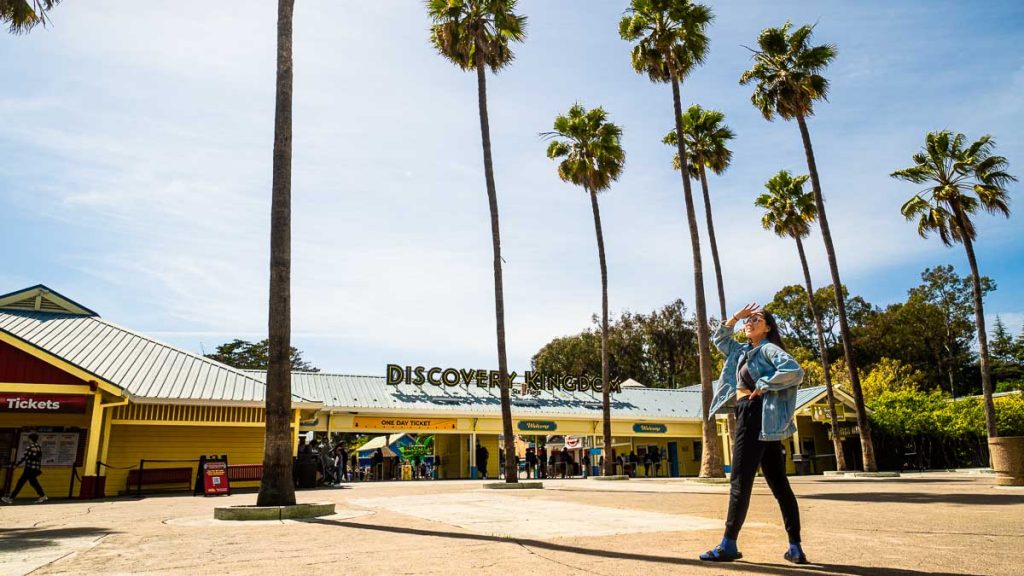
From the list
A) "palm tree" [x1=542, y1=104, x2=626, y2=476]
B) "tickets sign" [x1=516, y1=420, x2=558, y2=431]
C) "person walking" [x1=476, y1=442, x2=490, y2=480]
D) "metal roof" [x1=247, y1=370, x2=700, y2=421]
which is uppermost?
"palm tree" [x1=542, y1=104, x2=626, y2=476]

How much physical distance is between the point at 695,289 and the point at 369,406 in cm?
1557

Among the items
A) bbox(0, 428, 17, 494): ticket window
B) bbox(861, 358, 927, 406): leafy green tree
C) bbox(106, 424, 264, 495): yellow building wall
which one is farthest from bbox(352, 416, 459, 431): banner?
bbox(861, 358, 927, 406): leafy green tree

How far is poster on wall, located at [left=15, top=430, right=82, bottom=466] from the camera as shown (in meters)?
17.9

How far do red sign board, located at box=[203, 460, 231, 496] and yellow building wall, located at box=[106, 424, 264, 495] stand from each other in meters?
3.41

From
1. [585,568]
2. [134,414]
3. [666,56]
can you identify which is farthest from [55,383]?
[666,56]

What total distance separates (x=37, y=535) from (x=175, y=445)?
15042mm

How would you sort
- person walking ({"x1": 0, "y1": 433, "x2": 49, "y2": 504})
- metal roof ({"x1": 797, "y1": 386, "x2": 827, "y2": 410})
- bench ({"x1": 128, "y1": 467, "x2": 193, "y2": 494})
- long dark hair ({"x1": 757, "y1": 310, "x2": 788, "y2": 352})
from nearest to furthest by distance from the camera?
1. long dark hair ({"x1": 757, "y1": 310, "x2": 788, "y2": 352})
2. person walking ({"x1": 0, "y1": 433, "x2": 49, "y2": 504})
3. bench ({"x1": 128, "y1": 467, "x2": 193, "y2": 494})
4. metal roof ({"x1": 797, "y1": 386, "x2": 827, "y2": 410})

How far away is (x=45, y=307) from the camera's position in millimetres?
21703

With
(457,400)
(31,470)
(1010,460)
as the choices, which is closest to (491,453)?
(457,400)

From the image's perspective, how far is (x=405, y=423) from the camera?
2898 centimetres

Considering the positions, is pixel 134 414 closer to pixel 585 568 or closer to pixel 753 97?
pixel 585 568

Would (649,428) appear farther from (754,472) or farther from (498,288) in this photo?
(754,472)

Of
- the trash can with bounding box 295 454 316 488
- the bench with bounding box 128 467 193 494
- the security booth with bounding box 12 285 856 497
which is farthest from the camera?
the trash can with bounding box 295 454 316 488

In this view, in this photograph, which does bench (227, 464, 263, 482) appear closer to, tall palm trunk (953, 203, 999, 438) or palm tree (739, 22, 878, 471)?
palm tree (739, 22, 878, 471)
